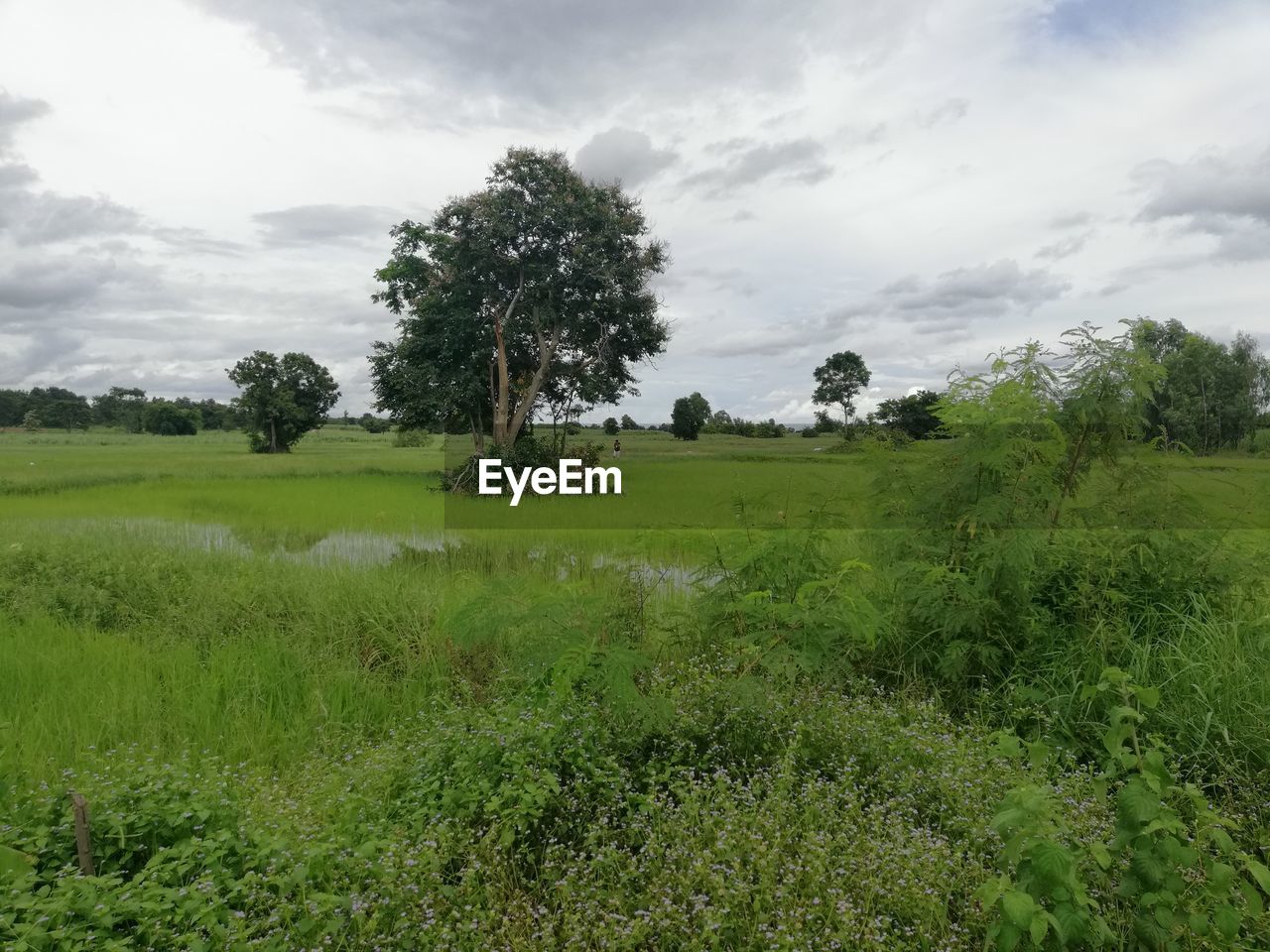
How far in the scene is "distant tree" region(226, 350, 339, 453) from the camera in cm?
3912

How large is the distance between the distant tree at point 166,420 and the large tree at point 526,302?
156ft

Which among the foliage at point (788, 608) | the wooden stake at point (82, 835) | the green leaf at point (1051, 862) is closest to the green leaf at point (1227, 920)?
the green leaf at point (1051, 862)

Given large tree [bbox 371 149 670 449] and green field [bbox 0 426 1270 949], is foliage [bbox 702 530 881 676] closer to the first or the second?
green field [bbox 0 426 1270 949]

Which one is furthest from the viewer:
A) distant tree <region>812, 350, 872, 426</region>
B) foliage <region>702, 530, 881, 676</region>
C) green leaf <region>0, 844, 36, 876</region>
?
distant tree <region>812, 350, 872, 426</region>

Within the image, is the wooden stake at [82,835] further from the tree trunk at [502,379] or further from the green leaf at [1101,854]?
the tree trunk at [502,379]

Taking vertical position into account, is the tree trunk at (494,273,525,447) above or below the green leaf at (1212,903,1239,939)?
above

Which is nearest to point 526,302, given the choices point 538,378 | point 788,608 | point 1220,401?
point 538,378

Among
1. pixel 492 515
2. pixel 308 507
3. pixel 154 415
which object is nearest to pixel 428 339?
pixel 308 507

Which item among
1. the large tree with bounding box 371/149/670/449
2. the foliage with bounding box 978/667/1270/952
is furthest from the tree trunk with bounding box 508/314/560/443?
the foliage with bounding box 978/667/1270/952

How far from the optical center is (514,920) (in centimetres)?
259

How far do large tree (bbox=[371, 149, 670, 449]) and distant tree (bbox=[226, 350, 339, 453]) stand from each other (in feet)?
67.2

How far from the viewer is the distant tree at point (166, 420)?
5897 centimetres

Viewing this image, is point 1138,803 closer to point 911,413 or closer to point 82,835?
point 82,835

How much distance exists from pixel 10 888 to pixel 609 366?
816 inches
